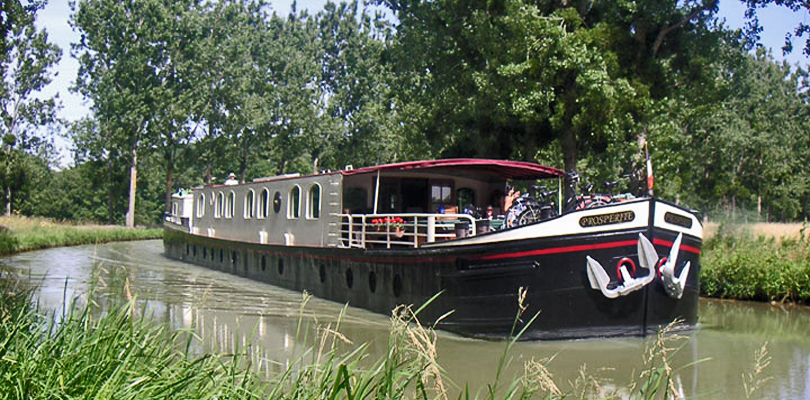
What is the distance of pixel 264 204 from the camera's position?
20672mm

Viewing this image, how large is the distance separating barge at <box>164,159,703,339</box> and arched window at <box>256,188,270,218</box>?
120 centimetres

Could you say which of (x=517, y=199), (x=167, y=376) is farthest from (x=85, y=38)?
(x=167, y=376)

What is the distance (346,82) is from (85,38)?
17.4 metres

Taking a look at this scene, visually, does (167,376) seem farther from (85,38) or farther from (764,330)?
(85,38)

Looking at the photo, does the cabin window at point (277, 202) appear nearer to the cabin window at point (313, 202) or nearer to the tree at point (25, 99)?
the cabin window at point (313, 202)

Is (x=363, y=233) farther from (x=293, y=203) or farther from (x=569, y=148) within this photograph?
(x=569, y=148)

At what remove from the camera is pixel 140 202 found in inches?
2643

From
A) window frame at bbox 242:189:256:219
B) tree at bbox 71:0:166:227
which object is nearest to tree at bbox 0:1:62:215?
tree at bbox 71:0:166:227

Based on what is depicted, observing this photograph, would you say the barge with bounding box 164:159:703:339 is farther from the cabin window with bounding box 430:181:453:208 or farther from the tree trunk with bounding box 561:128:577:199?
the tree trunk with bounding box 561:128:577:199

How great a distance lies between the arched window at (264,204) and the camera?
20297 mm

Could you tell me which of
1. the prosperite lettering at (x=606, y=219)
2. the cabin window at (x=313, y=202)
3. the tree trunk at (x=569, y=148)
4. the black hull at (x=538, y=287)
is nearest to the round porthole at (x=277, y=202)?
the cabin window at (x=313, y=202)

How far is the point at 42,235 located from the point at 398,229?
74.6 ft

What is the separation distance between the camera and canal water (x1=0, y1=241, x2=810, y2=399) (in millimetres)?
9922

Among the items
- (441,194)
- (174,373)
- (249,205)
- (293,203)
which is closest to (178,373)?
(174,373)
